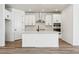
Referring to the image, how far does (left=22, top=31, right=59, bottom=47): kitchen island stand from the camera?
656 cm

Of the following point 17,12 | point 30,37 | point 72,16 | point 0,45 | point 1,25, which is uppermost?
point 17,12

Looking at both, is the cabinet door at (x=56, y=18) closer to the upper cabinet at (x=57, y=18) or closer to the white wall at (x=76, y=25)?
the upper cabinet at (x=57, y=18)

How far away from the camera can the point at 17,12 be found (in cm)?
978

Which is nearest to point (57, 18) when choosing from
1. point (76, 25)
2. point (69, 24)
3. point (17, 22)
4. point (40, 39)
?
point (69, 24)

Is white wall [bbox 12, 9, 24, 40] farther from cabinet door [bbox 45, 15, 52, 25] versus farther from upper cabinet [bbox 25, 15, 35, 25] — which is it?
cabinet door [bbox 45, 15, 52, 25]

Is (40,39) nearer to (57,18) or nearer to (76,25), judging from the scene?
(76,25)

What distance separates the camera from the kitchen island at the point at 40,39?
6559 millimetres

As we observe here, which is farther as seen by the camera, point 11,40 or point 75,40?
point 11,40

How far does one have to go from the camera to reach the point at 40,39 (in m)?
Result: 6.60

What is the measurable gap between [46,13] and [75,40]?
16.6 feet

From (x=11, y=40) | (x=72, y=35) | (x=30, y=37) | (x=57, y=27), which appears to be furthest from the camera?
(x=57, y=27)
